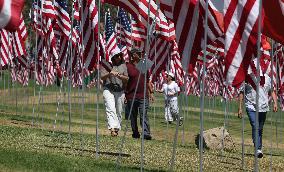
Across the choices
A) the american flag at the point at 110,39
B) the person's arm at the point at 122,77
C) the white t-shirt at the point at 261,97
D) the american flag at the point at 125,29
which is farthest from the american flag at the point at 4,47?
the white t-shirt at the point at 261,97

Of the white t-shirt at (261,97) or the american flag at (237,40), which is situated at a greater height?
the american flag at (237,40)

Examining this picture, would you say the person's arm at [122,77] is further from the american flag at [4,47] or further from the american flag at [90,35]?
the american flag at [4,47]

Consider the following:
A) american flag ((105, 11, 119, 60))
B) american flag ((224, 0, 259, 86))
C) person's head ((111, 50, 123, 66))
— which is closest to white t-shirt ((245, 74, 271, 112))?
person's head ((111, 50, 123, 66))

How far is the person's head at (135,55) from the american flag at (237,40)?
866cm

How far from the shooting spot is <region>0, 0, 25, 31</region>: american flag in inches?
391

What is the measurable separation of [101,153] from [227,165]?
2.23 metres

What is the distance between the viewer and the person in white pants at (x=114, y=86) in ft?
68.1

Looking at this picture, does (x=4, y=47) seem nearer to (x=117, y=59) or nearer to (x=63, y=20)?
(x=63, y=20)

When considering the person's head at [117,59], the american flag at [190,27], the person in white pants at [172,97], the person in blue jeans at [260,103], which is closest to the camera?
the american flag at [190,27]

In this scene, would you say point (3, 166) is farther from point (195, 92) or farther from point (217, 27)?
point (195, 92)

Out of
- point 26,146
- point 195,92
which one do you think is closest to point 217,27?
point 26,146

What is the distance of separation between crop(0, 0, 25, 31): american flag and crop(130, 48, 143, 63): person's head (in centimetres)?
1158

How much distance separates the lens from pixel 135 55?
21.5m

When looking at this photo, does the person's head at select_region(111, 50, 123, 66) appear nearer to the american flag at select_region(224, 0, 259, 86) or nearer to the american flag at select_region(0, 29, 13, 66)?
the american flag at select_region(224, 0, 259, 86)
